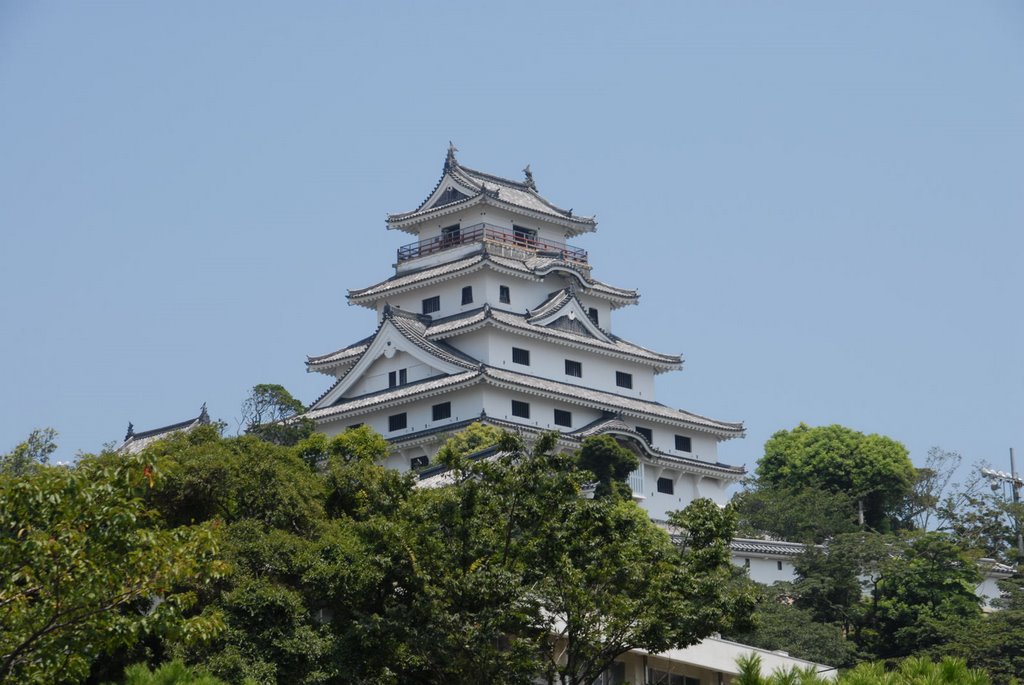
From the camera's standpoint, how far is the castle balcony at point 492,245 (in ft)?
254

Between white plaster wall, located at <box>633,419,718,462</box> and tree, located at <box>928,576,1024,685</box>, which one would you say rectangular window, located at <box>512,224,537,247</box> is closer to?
white plaster wall, located at <box>633,419,718,462</box>

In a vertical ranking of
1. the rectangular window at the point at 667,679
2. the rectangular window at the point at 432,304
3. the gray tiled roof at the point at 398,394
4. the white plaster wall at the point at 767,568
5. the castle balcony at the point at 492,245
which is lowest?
the rectangular window at the point at 667,679

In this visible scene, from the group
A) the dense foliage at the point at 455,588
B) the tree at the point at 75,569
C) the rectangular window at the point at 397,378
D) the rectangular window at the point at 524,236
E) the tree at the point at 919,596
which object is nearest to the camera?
the tree at the point at 75,569

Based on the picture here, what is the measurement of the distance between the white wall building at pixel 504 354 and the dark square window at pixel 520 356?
0.04 meters

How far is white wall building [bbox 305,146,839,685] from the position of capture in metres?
70.1

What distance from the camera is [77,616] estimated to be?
28172 mm

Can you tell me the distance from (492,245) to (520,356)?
627 centimetres

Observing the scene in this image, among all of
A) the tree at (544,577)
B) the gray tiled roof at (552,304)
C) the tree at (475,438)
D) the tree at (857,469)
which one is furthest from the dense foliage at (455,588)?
the tree at (857,469)

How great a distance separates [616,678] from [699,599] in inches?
225

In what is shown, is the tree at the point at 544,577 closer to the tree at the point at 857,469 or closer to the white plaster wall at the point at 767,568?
the white plaster wall at the point at 767,568

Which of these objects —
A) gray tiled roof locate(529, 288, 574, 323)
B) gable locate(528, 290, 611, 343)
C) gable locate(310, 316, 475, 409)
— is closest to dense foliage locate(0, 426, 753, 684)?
gable locate(310, 316, 475, 409)

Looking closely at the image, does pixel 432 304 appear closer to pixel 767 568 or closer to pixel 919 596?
pixel 767 568

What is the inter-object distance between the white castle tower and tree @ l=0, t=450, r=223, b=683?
38.8 m

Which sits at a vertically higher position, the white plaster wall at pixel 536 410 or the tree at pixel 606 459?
the white plaster wall at pixel 536 410
